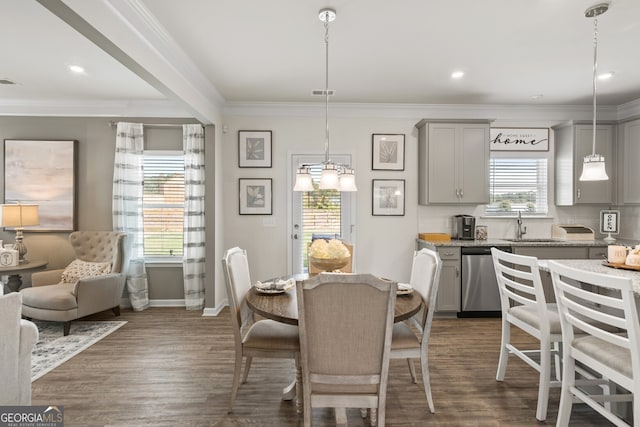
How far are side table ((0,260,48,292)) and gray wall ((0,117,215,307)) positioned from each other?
19.4 inches

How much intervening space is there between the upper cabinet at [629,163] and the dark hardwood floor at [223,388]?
7.88ft

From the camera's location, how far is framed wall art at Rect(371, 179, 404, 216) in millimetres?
4684

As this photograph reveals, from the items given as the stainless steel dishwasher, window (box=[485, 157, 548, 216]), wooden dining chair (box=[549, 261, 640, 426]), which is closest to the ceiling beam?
wooden dining chair (box=[549, 261, 640, 426])

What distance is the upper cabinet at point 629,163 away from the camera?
166 inches

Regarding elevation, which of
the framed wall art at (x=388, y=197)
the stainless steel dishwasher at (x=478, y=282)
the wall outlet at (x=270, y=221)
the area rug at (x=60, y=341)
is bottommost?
the area rug at (x=60, y=341)

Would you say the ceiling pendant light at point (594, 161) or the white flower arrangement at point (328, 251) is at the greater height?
the ceiling pendant light at point (594, 161)

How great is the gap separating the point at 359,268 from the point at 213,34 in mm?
3264

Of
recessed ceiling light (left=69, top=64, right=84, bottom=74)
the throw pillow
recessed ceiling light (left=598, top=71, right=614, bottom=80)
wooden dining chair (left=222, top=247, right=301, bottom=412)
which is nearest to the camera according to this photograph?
wooden dining chair (left=222, top=247, right=301, bottom=412)

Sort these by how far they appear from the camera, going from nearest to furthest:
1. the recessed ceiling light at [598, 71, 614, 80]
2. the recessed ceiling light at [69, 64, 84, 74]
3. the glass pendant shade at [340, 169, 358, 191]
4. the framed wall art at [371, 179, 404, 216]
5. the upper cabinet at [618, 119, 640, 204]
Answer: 1. the glass pendant shade at [340, 169, 358, 191]
2. the recessed ceiling light at [69, 64, 84, 74]
3. the recessed ceiling light at [598, 71, 614, 80]
4. the upper cabinet at [618, 119, 640, 204]
5. the framed wall art at [371, 179, 404, 216]

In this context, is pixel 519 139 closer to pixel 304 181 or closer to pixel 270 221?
pixel 270 221

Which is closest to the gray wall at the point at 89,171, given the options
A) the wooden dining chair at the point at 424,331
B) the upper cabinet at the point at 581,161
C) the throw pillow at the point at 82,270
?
the throw pillow at the point at 82,270

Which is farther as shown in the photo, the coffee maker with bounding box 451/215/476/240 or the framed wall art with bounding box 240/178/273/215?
the framed wall art with bounding box 240/178/273/215

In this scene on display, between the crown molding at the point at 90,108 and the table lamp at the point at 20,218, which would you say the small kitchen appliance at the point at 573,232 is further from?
the table lamp at the point at 20,218

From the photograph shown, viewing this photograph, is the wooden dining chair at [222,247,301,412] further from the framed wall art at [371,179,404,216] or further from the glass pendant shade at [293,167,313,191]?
the framed wall art at [371,179,404,216]
